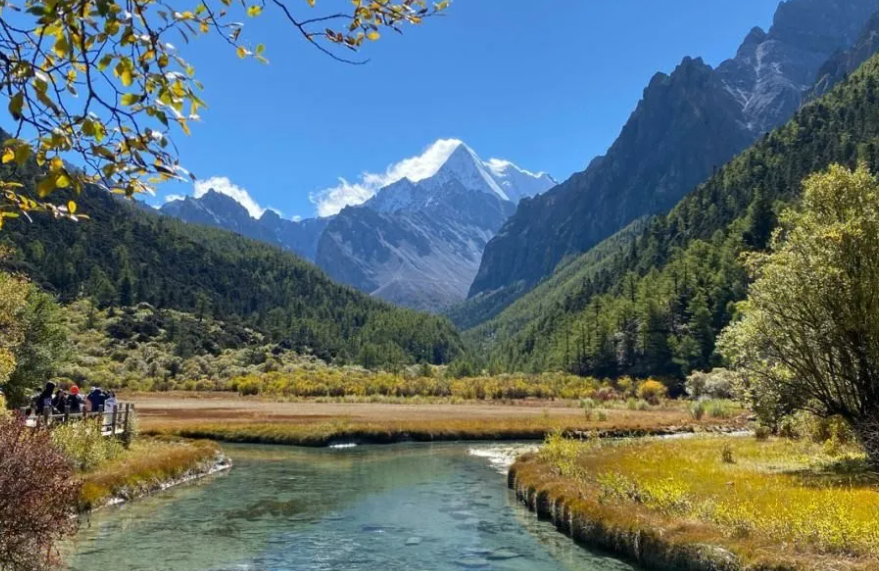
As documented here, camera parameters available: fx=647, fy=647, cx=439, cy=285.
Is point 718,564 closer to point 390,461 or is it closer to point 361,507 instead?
point 361,507

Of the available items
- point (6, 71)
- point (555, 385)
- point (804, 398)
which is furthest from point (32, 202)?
point (555, 385)

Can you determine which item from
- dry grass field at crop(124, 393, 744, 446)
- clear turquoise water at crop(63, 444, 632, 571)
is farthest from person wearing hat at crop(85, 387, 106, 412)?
dry grass field at crop(124, 393, 744, 446)

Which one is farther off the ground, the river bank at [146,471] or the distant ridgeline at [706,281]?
the distant ridgeline at [706,281]

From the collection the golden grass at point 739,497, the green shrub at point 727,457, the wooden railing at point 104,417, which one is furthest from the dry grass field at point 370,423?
the green shrub at point 727,457

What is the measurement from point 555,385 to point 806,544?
119923 mm

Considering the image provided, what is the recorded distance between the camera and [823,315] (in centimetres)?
2819

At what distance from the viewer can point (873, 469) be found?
2791 centimetres

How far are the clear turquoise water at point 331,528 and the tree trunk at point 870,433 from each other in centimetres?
1263

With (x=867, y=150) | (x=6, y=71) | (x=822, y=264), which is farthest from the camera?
(x=867, y=150)

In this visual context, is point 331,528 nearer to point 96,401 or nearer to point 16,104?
point 16,104

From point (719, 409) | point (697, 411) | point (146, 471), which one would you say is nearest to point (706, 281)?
point (719, 409)

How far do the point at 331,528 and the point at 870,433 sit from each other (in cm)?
2184

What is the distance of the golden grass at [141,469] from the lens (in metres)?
29.5

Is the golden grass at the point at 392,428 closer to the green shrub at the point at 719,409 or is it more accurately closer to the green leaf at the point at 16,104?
the green shrub at the point at 719,409
